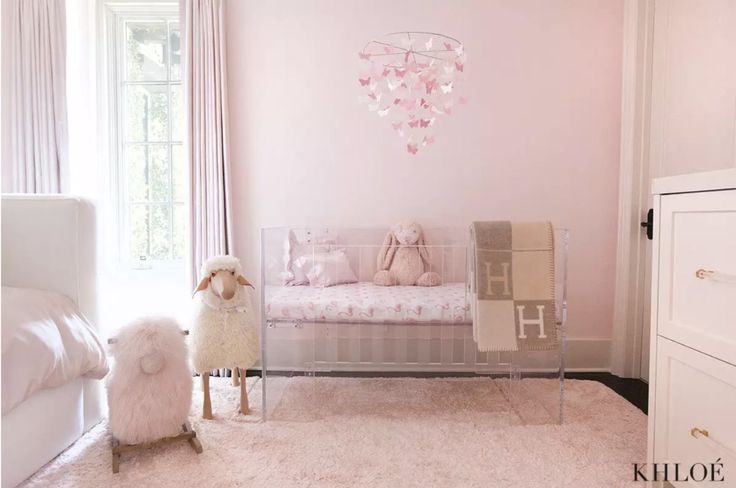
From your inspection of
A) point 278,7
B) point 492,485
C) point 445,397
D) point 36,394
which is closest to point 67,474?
point 36,394

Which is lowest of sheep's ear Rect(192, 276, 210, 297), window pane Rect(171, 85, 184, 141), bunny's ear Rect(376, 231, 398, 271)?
sheep's ear Rect(192, 276, 210, 297)

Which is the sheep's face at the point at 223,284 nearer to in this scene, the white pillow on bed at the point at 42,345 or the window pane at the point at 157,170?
the white pillow on bed at the point at 42,345

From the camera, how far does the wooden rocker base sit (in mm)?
1660

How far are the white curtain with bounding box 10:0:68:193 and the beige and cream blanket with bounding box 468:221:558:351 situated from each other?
8.01ft

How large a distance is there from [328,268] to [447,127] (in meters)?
1.22

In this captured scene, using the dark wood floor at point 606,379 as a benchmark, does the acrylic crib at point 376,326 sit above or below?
above

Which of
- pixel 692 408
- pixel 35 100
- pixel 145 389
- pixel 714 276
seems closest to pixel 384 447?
pixel 145 389

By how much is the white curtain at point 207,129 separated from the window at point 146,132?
0.35 metres

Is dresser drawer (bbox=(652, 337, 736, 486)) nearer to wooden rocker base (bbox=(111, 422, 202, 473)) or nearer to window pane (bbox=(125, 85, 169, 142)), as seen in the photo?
wooden rocker base (bbox=(111, 422, 202, 473))

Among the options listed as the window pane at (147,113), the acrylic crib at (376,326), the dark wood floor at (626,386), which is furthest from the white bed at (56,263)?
the dark wood floor at (626,386)

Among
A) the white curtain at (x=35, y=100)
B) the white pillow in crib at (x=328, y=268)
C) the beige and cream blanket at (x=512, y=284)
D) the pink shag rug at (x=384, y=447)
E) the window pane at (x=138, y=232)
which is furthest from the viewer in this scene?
the window pane at (x=138, y=232)

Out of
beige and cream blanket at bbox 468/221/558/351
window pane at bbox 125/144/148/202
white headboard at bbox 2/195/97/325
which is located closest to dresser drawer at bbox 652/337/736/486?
beige and cream blanket at bbox 468/221/558/351

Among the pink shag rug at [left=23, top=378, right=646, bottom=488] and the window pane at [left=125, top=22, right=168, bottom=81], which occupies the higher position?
the window pane at [left=125, top=22, right=168, bottom=81]

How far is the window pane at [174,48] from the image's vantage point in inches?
117
